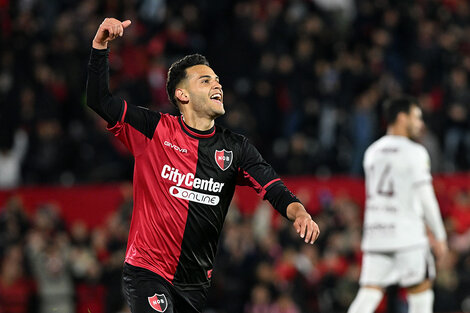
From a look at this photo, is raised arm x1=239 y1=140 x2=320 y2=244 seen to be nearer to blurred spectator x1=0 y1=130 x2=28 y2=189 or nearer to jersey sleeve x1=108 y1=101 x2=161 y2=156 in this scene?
jersey sleeve x1=108 y1=101 x2=161 y2=156

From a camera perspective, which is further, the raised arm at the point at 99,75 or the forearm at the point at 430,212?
the forearm at the point at 430,212

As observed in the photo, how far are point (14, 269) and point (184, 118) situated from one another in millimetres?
6861

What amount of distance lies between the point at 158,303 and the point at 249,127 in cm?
969

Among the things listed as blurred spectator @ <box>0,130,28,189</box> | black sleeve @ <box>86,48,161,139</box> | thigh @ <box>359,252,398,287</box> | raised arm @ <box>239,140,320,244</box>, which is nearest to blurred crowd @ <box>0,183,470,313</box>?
blurred spectator @ <box>0,130,28,189</box>

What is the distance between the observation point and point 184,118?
611cm

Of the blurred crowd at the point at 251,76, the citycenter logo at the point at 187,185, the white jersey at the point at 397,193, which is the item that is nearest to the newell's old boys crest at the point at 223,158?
the citycenter logo at the point at 187,185

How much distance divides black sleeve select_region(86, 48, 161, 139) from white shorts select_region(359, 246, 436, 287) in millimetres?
4080

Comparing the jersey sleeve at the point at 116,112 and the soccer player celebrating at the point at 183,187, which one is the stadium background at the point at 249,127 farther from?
the jersey sleeve at the point at 116,112

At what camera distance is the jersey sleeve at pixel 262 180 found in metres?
5.69

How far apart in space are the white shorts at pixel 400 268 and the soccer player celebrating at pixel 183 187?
134 inches

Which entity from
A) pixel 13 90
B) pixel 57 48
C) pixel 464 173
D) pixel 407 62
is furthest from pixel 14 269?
pixel 407 62

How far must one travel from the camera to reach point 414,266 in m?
8.81

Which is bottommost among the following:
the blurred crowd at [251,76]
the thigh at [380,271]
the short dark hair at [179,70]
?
the thigh at [380,271]

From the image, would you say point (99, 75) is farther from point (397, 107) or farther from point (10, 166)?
point (10, 166)
